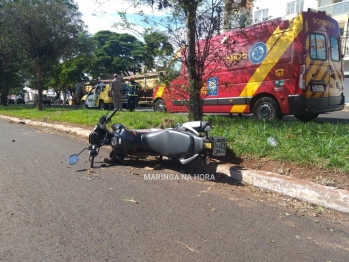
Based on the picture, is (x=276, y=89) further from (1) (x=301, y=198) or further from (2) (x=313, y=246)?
(2) (x=313, y=246)

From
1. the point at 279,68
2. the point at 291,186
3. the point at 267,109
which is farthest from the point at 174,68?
the point at 291,186

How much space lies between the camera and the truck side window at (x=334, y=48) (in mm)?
7641

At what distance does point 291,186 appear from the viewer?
3393mm

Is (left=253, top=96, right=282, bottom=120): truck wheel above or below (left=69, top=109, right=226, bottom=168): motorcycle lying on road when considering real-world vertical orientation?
above

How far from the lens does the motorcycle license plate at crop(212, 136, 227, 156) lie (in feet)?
13.5

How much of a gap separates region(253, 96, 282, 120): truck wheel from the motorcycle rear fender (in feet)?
13.2

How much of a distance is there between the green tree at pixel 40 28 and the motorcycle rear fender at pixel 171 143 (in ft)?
46.7

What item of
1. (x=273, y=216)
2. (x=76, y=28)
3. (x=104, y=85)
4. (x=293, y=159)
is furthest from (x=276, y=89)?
(x=76, y=28)

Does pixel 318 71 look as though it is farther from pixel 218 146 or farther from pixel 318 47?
pixel 218 146

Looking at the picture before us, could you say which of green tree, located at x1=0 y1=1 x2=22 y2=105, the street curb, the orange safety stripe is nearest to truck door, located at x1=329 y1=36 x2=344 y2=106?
the orange safety stripe

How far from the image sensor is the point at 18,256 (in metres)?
2.28

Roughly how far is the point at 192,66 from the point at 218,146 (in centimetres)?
219

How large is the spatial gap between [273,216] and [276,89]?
4.93 m

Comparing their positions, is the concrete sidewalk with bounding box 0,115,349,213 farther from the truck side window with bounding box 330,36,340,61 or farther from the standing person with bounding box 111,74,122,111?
the standing person with bounding box 111,74,122,111
